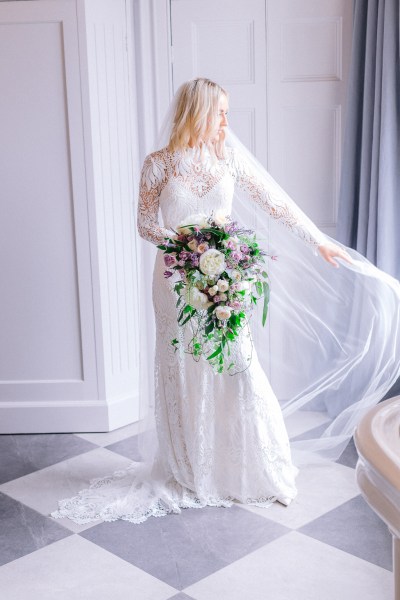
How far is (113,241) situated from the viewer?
4203mm

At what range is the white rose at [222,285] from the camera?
295 centimetres

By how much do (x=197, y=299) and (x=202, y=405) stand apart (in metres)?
0.55

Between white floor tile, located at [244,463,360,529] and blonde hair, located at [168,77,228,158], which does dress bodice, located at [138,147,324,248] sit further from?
white floor tile, located at [244,463,360,529]

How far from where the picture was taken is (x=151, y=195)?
3.29m

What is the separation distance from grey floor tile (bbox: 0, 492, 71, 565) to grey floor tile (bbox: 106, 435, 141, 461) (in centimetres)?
68

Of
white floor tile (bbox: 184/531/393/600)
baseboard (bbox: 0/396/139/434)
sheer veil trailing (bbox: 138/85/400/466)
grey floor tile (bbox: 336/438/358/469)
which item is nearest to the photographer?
white floor tile (bbox: 184/531/393/600)

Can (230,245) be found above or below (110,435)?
above

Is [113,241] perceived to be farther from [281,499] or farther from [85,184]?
[281,499]

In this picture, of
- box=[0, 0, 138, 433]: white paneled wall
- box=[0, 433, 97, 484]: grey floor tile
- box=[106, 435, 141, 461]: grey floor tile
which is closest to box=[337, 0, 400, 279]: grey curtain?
box=[0, 0, 138, 433]: white paneled wall

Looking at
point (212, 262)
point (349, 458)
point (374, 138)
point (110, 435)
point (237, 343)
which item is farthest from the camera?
point (110, 435)

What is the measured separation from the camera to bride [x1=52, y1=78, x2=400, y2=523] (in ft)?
10.7

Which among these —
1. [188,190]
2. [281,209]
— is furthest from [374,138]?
[188,190]

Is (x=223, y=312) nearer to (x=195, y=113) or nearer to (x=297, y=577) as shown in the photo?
(x=195, y=113)

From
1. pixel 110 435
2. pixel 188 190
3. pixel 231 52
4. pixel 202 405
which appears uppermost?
pixel 231 52
